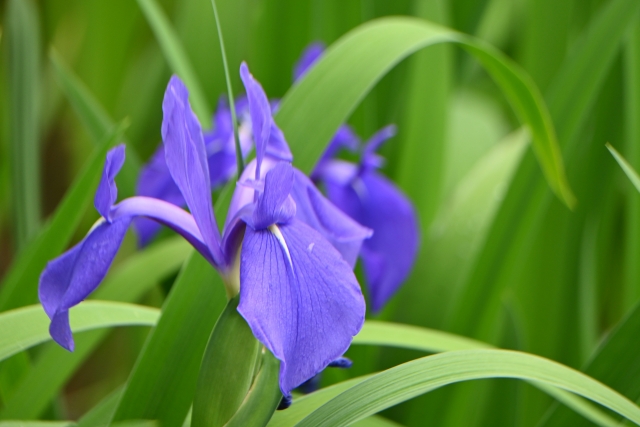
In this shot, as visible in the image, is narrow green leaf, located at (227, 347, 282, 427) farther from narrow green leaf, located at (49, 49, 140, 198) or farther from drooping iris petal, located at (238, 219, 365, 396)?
narrow green leaf, located at (49, 49, 140, 198)

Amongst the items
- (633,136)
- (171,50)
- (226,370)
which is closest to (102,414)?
(226,370)

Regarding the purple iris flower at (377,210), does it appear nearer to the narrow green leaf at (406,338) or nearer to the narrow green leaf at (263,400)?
the narrow green leaf at (406,338)

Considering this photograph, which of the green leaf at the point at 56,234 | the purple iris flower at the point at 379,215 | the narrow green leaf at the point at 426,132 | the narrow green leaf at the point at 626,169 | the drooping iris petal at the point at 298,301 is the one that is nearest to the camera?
the drooping iris petal at the point at 298,301

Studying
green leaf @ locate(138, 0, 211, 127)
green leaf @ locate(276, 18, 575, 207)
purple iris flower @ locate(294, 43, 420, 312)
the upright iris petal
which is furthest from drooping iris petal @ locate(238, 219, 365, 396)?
green leaf @ locate(138, 0, 211, 127)

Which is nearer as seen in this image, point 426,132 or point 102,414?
point 102,414

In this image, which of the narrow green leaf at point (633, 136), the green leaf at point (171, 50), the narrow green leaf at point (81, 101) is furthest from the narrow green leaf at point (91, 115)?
the narrow green leaf at point (633, 136)

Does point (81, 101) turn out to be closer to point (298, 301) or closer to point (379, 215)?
point (379, 215)
